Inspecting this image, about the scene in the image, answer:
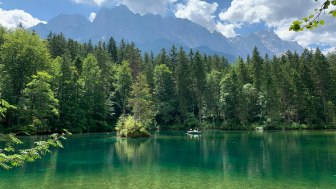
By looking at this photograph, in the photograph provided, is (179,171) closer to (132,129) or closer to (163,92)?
(132,129)

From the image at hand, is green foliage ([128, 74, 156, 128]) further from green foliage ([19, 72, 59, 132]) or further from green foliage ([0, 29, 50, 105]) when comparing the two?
green foliage ([0, 29, 50, 105])

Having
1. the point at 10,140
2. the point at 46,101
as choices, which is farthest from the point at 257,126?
the point at 10,140

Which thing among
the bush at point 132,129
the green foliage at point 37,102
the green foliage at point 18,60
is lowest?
the bush at point 132,129

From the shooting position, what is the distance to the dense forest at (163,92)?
52875mm

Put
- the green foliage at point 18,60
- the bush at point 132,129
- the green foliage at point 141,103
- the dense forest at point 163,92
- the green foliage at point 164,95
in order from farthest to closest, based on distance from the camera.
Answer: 1. the green foliage at point 164,95
2. the green foliage at point 141,103
3. the dense forest at point 163,92
4. the green foliage at point 18,60
5. the bush at point 132,129

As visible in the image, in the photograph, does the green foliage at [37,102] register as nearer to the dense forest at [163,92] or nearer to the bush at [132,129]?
the dense forest at [163,92]

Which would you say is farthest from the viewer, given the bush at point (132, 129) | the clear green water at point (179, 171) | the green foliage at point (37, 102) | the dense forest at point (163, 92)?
the dense forest at point (163, 92)

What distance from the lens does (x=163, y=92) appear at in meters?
80.9

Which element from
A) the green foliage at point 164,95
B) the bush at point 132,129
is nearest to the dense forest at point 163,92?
the green foliage at point 164,95

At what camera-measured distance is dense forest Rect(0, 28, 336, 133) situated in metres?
52.9

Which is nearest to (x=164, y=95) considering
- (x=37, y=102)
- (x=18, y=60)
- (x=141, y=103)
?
(x=141, y=103)

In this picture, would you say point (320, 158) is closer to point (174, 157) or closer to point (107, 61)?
point (174, 157)

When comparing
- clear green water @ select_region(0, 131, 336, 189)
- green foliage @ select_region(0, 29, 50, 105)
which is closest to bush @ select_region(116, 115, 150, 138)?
green foliage @ select_region(0, 29, 50, 105)

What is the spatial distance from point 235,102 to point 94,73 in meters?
33.6
